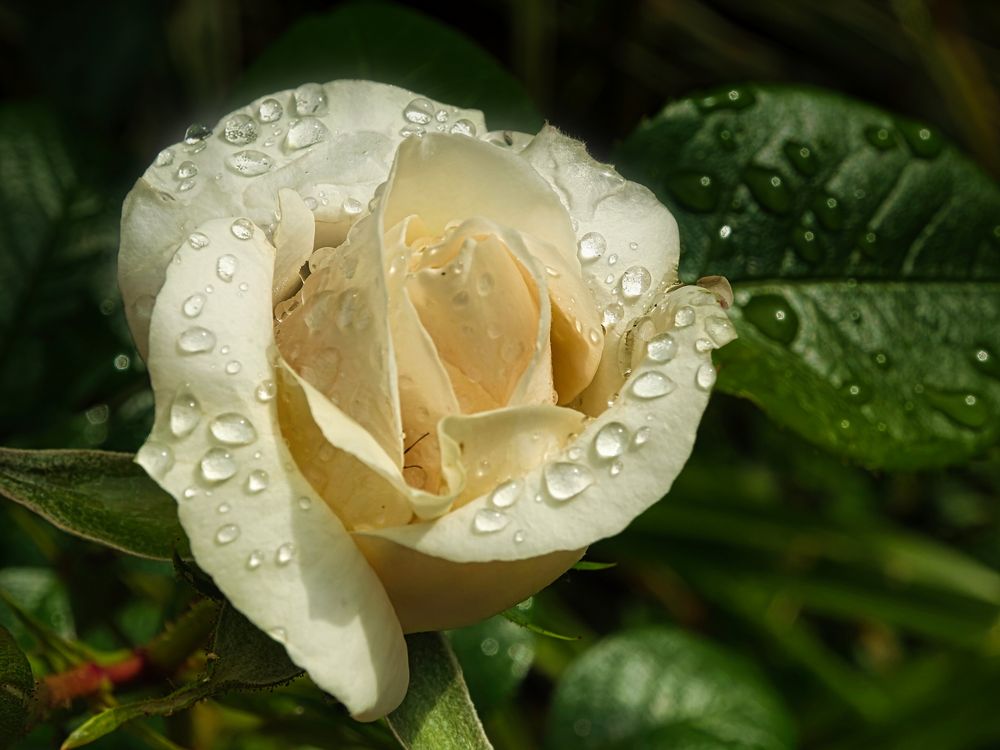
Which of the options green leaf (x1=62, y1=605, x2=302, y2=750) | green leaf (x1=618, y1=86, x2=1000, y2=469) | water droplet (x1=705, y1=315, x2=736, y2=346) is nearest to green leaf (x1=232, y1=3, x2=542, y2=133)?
green leaf (x1=618, y1=86, x2=1000, y2=469)

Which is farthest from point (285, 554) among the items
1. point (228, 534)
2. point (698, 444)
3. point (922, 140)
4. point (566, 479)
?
point (698, 444)

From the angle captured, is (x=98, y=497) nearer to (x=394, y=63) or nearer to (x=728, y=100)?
(x=394, y=63)

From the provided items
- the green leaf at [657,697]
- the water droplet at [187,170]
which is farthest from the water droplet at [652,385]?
the green leaf at [657,697]

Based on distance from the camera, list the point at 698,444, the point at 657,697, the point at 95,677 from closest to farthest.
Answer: the point at 95,677
the point at 657,697
the point at 698,444

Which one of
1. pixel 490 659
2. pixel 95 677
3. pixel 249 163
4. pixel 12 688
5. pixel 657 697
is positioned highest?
pixel 249 163

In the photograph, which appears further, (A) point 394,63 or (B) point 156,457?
(A) point 394,63

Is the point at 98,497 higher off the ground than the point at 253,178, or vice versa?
the point at 253,178
